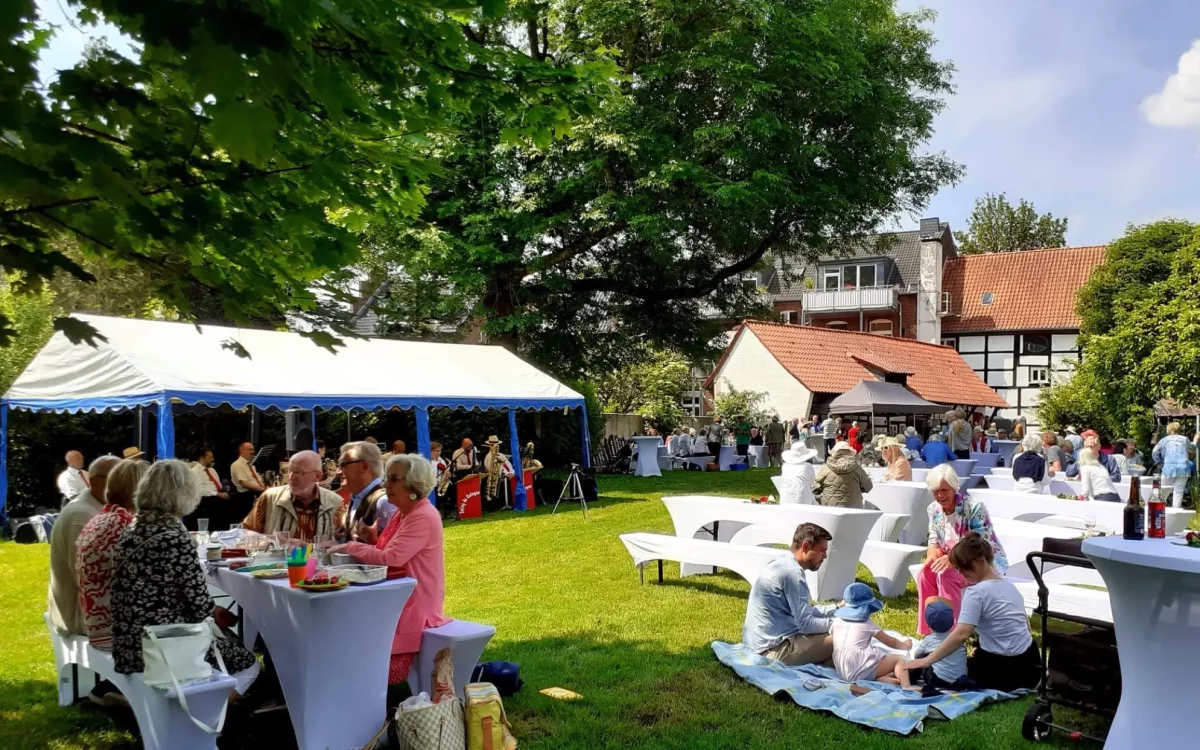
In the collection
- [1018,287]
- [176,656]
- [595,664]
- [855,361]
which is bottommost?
[595,664]

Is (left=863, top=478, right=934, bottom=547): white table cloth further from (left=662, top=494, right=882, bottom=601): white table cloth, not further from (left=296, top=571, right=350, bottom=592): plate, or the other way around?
(left=296, top=571, right=350, bottom=592): plate

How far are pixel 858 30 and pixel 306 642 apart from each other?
19781 mm

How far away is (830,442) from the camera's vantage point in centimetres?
2367

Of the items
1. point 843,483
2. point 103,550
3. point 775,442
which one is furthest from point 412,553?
point 775,442

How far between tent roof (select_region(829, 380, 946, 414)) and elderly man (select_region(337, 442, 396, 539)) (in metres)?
20.6

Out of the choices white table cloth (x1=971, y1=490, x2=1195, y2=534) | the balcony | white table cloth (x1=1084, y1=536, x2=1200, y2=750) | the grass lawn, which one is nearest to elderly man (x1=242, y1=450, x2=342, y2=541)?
the grass lawn

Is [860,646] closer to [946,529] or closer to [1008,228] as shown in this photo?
[946,529]

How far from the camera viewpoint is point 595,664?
622 centimetres

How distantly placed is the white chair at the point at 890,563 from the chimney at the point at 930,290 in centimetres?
3458

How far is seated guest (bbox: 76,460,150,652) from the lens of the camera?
450cm

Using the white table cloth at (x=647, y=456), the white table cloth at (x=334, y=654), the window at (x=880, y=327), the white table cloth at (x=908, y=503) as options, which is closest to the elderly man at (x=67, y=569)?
the white table cloth at (x=334, y=654)

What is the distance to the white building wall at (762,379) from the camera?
107 ft

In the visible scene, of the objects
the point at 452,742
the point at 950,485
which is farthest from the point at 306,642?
the point at 950,485

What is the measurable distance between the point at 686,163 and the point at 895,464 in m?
8.45
